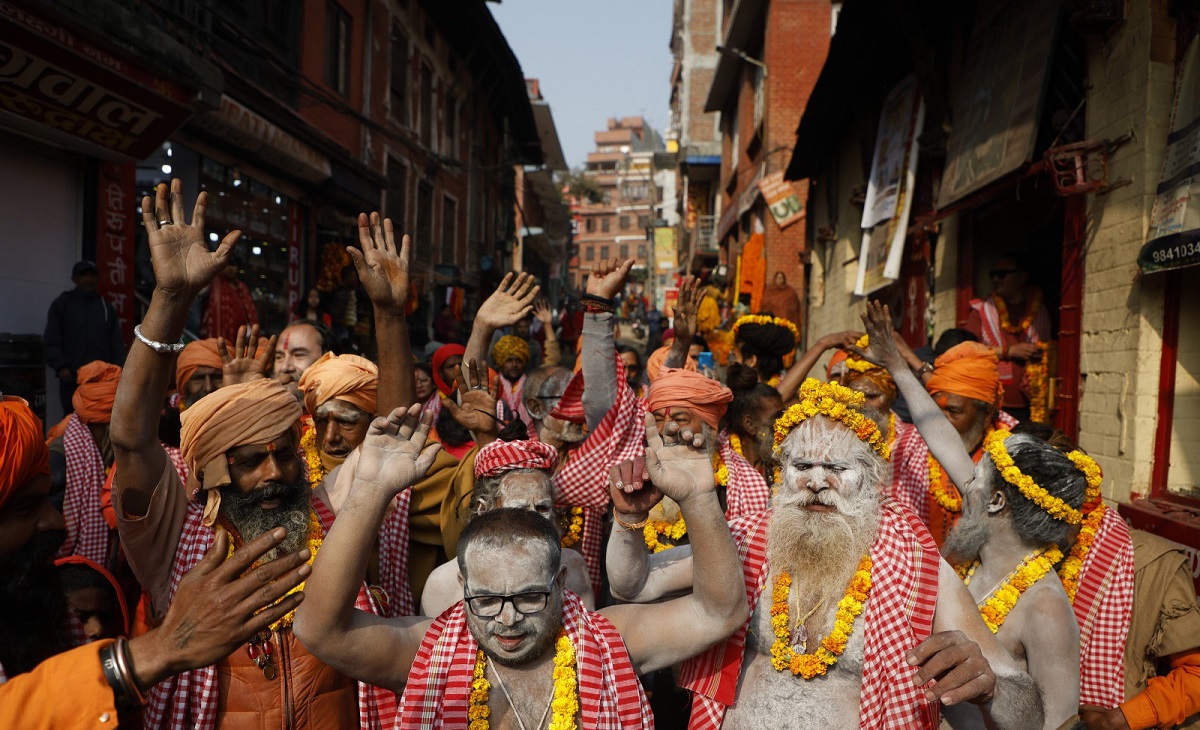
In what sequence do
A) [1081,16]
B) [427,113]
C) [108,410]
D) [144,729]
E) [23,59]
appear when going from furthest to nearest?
[427,113] < [23,59] < [1081,16] < [108,410] < [144,729]

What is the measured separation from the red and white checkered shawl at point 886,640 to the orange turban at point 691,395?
1.47 metres

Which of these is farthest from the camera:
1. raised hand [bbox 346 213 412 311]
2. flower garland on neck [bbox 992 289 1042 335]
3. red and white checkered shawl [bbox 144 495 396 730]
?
flower garland on neck [bbox 992 289 1042 335]

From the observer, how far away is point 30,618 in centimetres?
237

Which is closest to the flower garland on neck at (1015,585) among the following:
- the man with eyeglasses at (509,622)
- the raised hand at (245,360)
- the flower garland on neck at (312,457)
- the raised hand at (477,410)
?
the man with eyeglasses at (509,622)

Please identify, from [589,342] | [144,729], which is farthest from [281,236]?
[144,729]

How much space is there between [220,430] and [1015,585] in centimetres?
283

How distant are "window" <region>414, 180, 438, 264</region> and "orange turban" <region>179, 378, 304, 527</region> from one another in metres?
18.9

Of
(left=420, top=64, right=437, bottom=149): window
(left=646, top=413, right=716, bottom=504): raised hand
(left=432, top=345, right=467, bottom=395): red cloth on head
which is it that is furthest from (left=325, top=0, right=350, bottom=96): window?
(left=646, top=413, right=716, bottom=504): raised hand

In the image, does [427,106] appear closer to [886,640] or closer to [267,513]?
[267,513]

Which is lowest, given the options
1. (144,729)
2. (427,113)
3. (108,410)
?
(144,729)

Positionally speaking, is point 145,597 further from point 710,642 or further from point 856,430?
point 856,430

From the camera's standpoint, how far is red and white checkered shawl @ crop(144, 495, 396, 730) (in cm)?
283

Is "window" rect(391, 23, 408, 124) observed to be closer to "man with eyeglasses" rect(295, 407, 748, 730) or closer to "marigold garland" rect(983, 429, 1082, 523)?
"marigold garland" rect(983, 429, 1082, 523)

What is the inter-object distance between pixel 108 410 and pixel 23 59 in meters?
3.94
